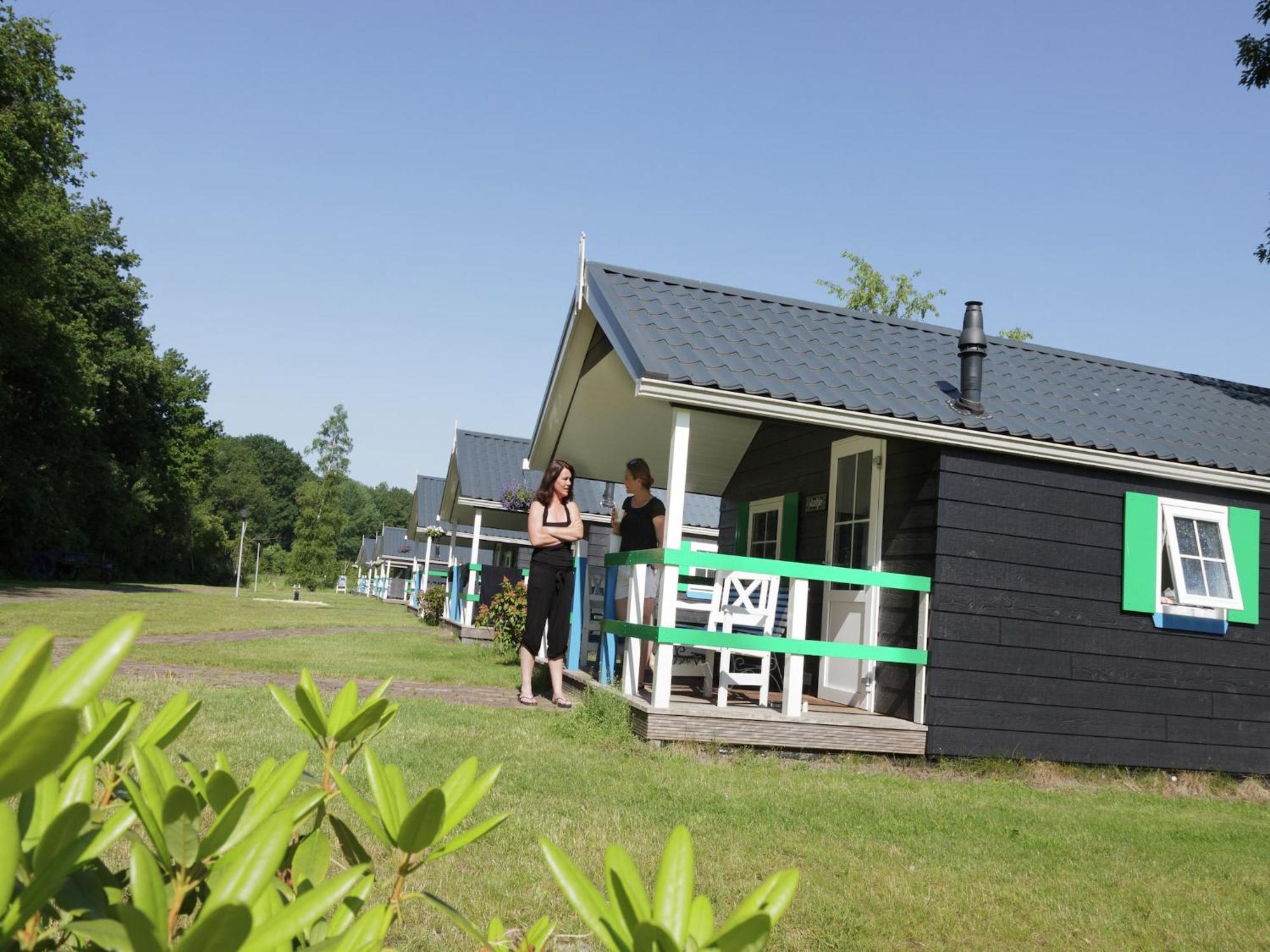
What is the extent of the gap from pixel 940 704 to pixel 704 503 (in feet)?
48.3

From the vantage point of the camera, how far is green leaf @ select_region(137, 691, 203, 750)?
919 mm

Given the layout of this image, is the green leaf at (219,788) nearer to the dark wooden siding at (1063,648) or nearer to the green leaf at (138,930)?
the green leaf at (138,930)

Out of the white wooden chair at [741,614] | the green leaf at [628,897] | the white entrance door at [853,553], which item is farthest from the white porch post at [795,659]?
the green leaf at [628,897]

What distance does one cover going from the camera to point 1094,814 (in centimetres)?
607

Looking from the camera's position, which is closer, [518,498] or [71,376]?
[518,498]

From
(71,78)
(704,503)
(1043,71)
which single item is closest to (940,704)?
(1043,71)

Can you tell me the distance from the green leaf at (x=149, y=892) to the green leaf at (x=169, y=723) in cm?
24

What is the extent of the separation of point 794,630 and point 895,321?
3632 millimetres

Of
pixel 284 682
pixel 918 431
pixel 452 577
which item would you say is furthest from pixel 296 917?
pixel 452 577

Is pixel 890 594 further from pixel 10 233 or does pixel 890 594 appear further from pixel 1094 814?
pixel 10 233

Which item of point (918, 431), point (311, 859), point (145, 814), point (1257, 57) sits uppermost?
point (1257, 57)

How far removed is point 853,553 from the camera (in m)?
8.86

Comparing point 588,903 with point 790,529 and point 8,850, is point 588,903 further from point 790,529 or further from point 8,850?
point 790,529

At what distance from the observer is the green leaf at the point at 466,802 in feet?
2.95
